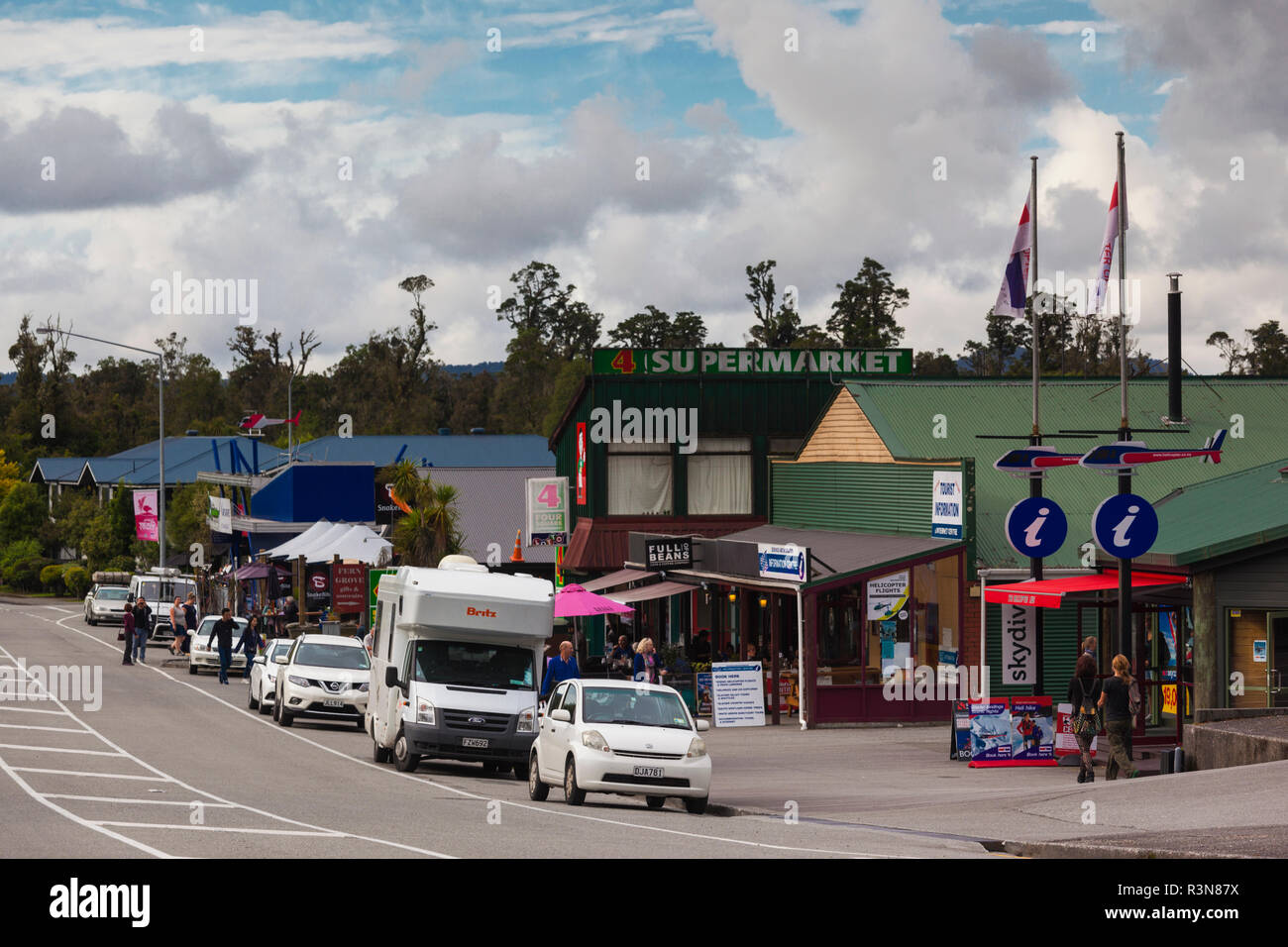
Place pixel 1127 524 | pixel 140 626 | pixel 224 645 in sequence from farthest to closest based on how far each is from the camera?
pixel 140 626 < pixel 224 645 < pixel 1127 524

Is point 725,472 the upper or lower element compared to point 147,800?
upper

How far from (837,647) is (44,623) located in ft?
142

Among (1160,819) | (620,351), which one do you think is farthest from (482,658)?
(620,351)

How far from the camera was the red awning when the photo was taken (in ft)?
79.6

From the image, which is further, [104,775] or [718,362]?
[718,362]

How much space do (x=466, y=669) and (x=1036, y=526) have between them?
8.71m

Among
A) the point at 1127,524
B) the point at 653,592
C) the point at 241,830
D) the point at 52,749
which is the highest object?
the point at 1127,524

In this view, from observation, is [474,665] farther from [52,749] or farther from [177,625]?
[177,625]

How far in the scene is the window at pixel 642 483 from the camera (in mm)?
43656

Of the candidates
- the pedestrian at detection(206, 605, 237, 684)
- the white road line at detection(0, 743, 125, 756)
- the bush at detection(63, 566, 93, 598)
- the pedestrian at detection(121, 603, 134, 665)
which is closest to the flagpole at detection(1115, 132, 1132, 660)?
the white road line at detection(0, 743, 125, 756)

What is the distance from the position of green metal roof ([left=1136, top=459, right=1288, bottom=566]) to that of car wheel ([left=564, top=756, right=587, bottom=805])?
965 cm

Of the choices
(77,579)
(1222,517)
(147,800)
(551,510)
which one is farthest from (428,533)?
(77,579)

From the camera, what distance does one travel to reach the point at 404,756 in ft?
74.9

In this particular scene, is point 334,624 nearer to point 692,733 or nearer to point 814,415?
point 814,415
